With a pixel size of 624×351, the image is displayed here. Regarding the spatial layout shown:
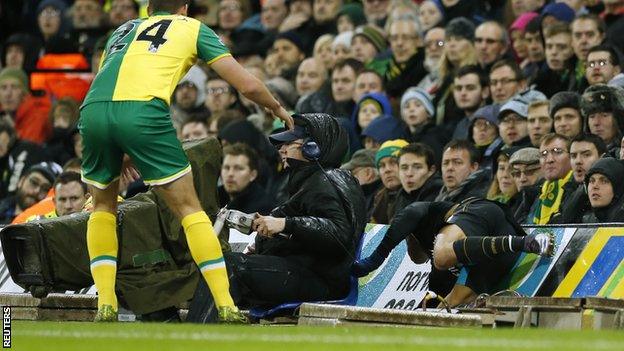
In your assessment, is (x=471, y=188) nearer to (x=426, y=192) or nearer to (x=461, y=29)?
(x=426, y=192)

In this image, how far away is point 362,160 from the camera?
1466 cm

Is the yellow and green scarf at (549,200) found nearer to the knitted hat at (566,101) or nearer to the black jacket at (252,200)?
the knitted hat at (566,101)

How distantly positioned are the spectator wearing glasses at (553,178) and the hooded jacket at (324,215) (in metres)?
2.46

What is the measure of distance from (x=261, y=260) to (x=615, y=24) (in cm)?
604

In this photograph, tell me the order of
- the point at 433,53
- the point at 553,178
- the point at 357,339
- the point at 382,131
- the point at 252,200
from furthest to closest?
the point at 433,53
the point at 382,131
the point at 252,200
the point at 553,178
the point at 357,339

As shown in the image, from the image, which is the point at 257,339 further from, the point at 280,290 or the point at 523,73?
the point at 523,73

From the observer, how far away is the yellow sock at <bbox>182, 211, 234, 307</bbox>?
9289 millimetres

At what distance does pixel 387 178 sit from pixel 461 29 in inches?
85.5

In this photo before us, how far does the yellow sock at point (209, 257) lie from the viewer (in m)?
9.29

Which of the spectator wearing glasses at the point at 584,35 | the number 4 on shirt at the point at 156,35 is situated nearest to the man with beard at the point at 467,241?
the number 4 on shirt at the point at 156,35

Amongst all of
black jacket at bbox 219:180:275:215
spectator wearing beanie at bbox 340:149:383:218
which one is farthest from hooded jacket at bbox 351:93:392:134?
black jacket at bbox 219:180:275:215

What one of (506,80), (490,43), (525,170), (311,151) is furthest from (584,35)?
(311,151)

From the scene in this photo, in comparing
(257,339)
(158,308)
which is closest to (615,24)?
(158,308)

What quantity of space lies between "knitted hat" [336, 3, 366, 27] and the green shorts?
8.87m
